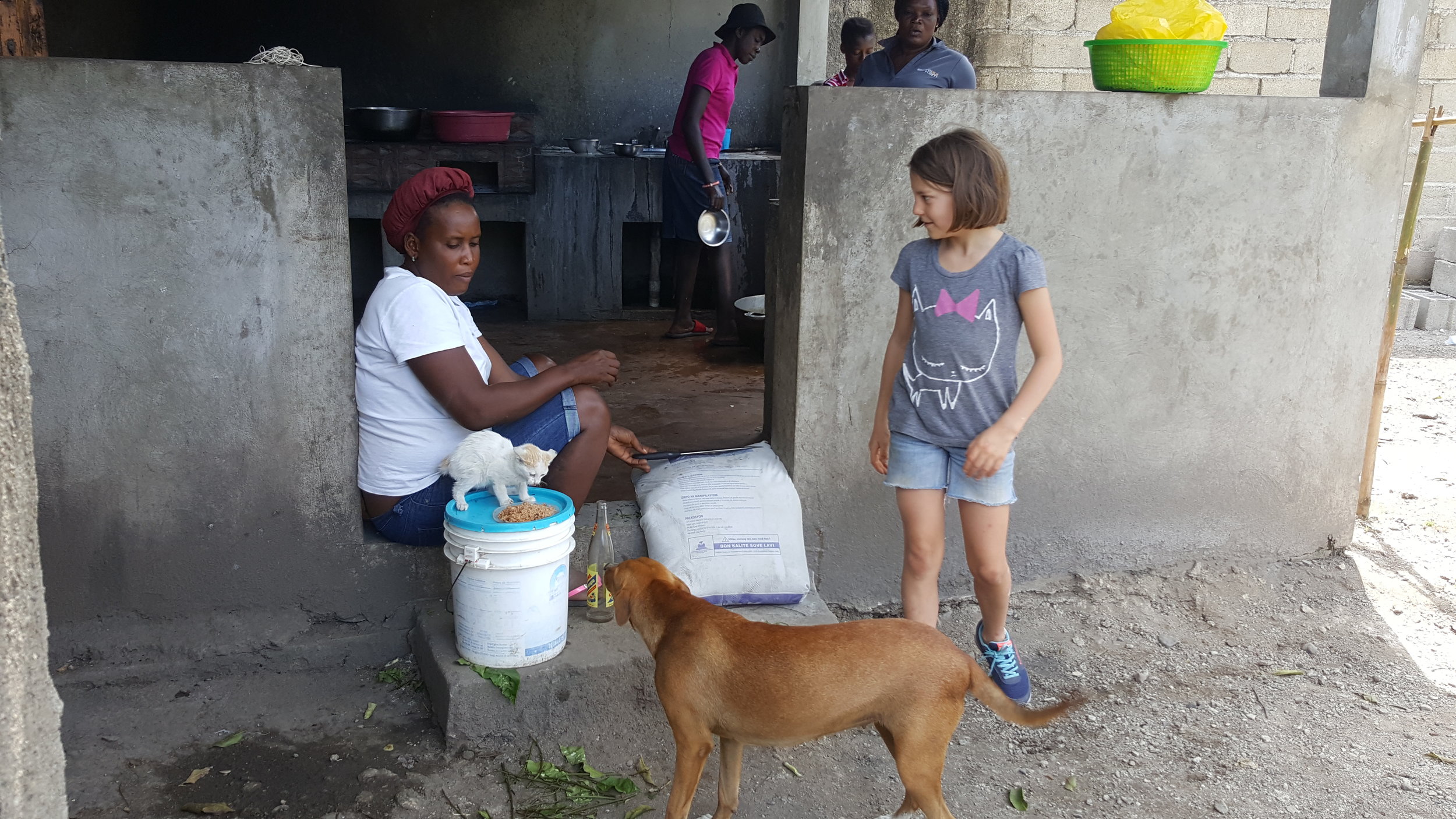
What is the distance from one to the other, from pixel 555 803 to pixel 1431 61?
9.21 metres

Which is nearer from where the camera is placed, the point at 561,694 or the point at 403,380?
the point at 561,694

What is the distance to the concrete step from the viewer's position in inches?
120

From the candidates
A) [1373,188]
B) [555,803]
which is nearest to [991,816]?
[555,803]

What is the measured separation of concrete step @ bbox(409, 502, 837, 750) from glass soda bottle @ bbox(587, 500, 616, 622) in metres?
0.07

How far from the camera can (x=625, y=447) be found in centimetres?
364

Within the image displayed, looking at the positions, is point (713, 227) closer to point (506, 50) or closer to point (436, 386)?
point (506, 50)

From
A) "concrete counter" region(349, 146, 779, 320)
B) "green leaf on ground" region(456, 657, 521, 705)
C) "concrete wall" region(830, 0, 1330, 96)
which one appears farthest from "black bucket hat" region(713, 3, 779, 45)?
"green leaf on ground" region(456, 657, 521, 705)

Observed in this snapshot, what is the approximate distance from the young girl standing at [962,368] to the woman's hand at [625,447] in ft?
2.76

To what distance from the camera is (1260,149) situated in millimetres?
3910

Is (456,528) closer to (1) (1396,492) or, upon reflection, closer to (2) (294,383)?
(2) (294,383)

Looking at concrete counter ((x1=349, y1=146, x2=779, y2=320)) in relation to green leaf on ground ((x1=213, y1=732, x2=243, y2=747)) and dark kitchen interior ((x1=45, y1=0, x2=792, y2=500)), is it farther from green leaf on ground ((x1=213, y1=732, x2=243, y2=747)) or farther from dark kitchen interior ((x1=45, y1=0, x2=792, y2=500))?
green leaf on ground ((x1=213, y1=732, x2=243, y2=747))

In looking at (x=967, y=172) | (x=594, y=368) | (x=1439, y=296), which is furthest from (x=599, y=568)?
(x=1439, y=296)

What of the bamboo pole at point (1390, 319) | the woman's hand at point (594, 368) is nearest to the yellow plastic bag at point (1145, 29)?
the bamboo pole at point (1390, 319)

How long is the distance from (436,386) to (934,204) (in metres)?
1.43
